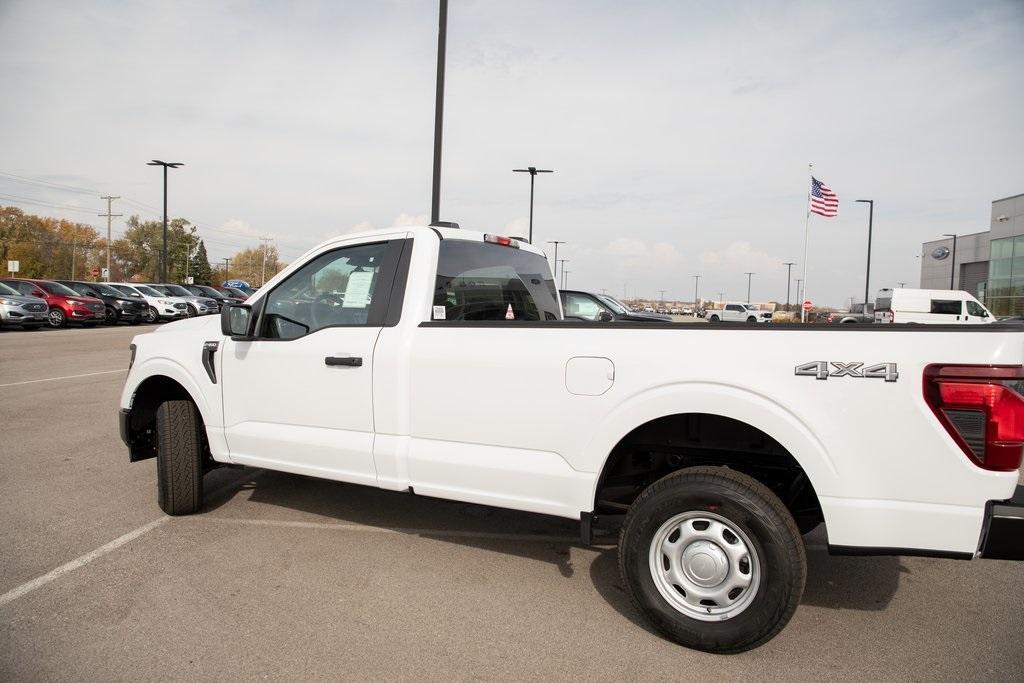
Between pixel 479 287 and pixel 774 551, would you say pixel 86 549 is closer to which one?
pixel 479 287

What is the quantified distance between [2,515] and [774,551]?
500 centimetres

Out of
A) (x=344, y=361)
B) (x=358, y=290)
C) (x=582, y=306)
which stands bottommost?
(x=344, y=361)

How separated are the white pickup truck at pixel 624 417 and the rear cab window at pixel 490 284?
0.02 metres

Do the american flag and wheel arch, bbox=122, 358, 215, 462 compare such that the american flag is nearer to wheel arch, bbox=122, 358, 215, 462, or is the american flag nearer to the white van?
the white van

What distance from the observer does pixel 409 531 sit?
4477mm

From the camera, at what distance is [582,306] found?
50.4 ft

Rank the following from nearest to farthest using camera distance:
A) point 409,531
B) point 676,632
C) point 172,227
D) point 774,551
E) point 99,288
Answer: point 774,551, point 676,632, point 409,531, point 99,288, point 172,227

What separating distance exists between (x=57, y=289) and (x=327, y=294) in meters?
27.6

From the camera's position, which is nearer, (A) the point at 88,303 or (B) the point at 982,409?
(B) the point at 982,409

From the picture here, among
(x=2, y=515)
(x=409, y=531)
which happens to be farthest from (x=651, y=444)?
(x=2, y=515)

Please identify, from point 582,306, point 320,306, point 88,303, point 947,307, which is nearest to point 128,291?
point 88,303

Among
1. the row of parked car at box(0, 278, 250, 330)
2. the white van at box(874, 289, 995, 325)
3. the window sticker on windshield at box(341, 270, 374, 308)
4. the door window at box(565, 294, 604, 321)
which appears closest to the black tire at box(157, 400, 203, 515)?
the window sticker on windshield at box(341, 270, 374, 308)

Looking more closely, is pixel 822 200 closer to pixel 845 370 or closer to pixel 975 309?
pixel 975 309

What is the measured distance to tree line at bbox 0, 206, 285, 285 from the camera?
78.1m
